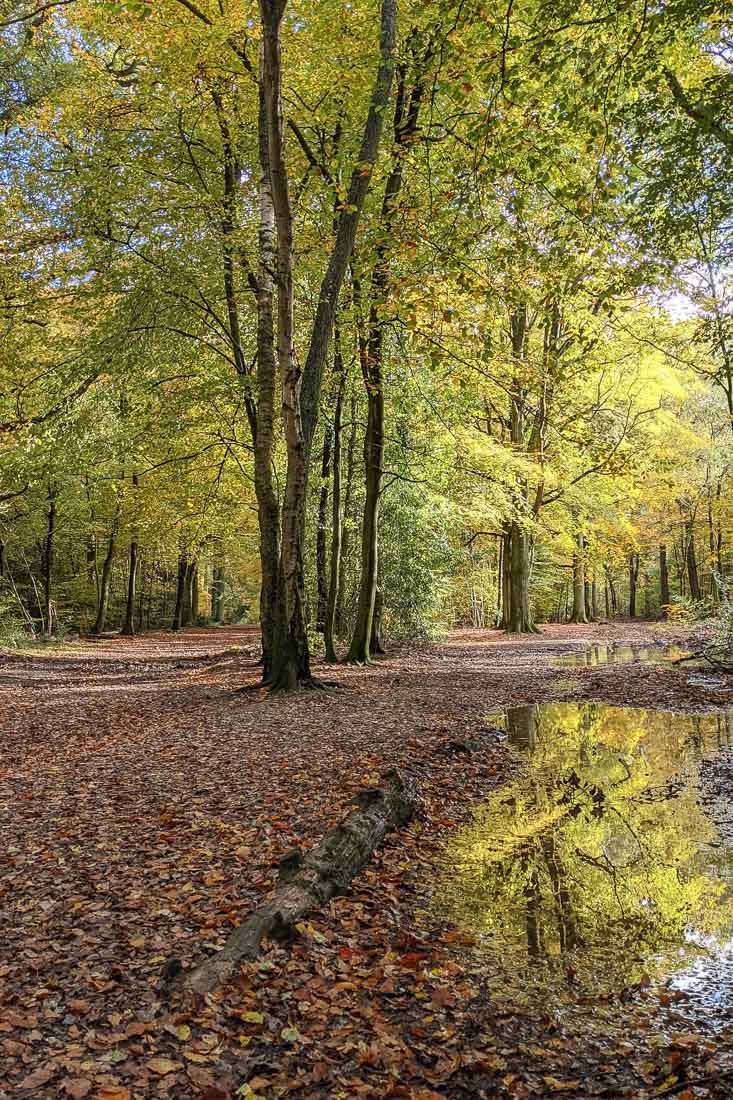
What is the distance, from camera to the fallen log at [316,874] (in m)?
3.78

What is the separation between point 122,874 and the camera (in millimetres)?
5078

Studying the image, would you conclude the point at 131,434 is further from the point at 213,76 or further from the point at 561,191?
the point at 561,191

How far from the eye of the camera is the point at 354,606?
76.5 feet

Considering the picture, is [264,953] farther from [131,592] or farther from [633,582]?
[633,582]

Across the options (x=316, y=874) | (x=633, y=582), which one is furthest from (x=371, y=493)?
(x=633, y=582)

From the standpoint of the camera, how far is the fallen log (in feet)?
12.4

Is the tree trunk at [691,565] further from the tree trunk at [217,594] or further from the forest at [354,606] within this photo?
the tree trunk at [217,594]

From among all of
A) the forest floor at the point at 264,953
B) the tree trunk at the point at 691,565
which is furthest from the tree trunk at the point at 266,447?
the tree trunk at the point at 691,565

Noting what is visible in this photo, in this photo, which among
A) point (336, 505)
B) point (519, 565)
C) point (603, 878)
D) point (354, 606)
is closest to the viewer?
point (603, 878)

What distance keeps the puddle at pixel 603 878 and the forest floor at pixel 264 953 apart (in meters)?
0.21

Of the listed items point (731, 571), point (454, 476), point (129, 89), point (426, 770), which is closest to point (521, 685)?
point (426, 770)

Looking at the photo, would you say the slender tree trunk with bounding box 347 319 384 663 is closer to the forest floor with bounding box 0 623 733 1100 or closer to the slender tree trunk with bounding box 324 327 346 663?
the slender tree trunk with bounding box 324 327 346 663

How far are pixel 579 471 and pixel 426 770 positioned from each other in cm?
2055

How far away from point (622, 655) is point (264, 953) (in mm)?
16608
